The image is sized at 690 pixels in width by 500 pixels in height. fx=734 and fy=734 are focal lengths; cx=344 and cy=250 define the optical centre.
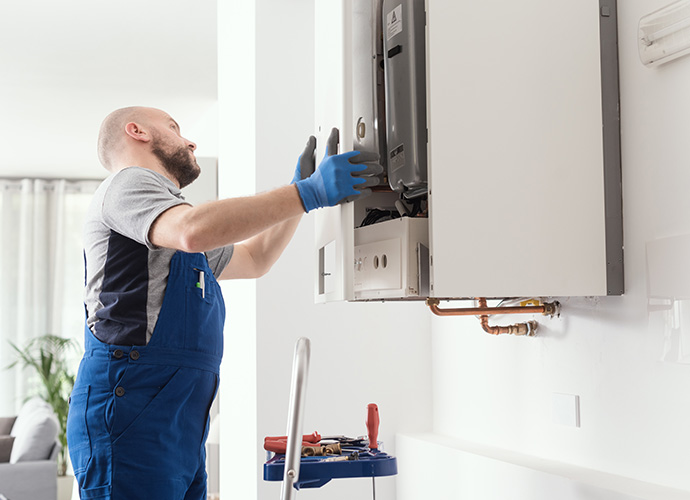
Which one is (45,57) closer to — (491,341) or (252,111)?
(252,111)

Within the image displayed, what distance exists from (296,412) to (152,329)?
53 cm

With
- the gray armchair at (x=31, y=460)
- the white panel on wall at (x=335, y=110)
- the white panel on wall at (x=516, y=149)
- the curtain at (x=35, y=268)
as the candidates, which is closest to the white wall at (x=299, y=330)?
the white panel on wall at (x=335, y=110)

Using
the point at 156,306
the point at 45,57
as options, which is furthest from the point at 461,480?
the point at 45,57

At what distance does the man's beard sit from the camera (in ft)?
6.63

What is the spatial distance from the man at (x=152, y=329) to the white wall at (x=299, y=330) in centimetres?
62

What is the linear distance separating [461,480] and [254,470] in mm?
757

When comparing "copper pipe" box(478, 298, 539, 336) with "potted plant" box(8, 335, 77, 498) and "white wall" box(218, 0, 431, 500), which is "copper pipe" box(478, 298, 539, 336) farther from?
"potted plant" box(8, 335, 77, 498)

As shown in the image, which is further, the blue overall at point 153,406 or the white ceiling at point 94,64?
the white ceiling at point 94,64

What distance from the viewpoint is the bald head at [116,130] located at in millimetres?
2002

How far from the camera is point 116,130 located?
200cm

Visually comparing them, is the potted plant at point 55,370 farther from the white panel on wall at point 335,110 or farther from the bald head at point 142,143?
the white panel on wall at point 335,110

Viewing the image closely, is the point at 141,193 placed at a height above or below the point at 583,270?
above

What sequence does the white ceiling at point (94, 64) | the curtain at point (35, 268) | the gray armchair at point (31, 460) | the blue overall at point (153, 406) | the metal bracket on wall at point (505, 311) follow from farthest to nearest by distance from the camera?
the curtain at point (35, 268) → the gray armchair at point (31, 460) → the white ceiling at point (94, 64) → the metal bracket on wall at point (505, 311) → the blue overall at point (153, 406)

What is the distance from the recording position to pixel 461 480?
2.15 meters
